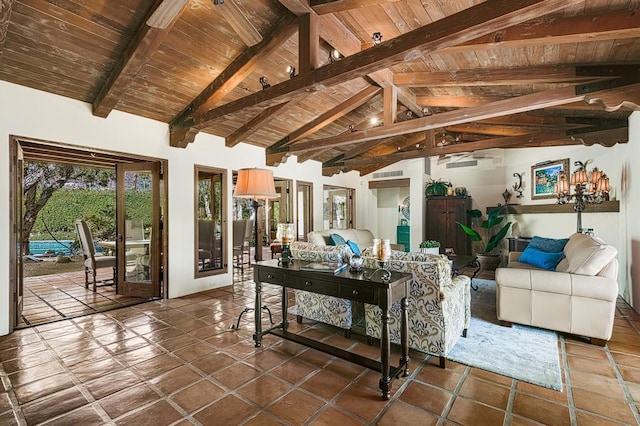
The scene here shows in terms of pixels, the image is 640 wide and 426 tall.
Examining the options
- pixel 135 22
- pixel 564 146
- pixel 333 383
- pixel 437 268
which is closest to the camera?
pixel 333 383

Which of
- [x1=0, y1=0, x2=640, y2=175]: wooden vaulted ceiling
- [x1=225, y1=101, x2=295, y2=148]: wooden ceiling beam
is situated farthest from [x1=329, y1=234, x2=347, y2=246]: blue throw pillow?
[x1=225, y1=101, x2=295, y2=148]: wooden ceiling beam

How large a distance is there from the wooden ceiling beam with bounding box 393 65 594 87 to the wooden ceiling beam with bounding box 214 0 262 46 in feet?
6.57

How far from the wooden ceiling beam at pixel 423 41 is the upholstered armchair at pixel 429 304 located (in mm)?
1706

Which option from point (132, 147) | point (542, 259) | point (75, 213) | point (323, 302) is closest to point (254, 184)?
point (323, 302)

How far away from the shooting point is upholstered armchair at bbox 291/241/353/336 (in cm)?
307

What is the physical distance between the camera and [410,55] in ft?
7.95

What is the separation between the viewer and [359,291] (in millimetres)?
2256

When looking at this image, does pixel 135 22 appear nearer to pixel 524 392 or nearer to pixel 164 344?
pixel 164 344

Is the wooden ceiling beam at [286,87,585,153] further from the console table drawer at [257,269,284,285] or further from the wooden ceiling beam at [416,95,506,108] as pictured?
the console table drawer at [257,269,284,285]

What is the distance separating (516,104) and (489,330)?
2.64 meters

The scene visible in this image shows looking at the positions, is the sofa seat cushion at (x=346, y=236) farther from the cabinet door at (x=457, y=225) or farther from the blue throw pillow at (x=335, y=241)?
the cabinet door at (x=457, y=225)

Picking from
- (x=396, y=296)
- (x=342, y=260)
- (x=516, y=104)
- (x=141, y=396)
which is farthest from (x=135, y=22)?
(x=516, y=104)

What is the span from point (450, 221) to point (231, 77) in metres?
6.24

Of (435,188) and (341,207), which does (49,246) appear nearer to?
(341,207)
